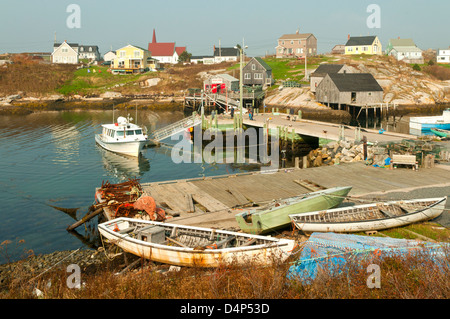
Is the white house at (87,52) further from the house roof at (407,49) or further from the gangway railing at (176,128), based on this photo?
the gangway railing at (176,128)

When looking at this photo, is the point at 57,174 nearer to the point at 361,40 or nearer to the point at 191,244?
the point at 191,244

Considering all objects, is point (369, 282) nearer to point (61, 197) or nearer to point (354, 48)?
point (61, 197)

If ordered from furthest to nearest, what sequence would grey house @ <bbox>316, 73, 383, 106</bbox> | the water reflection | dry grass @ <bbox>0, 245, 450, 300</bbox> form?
grey house @ <bbox>316, 73, 383, 106</bbox>, the water reflection, dry grass @ <bbox>0, 245, 450, 300</bbox>

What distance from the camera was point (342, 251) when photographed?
13.0 metres

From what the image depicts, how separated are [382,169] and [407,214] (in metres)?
10.0

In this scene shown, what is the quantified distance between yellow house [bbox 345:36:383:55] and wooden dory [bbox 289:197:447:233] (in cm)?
11361

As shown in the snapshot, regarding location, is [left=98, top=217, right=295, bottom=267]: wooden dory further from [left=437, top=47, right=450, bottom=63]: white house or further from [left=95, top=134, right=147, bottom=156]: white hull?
[left=437, top=47, right=450, bottom=63]: white house

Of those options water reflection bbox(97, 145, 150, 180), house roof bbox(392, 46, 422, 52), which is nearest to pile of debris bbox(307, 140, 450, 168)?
water reflection bbox(97, 145, 150, 180)

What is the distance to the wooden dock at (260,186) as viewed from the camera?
19984 mm

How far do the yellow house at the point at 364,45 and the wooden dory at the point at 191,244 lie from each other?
118610 mm

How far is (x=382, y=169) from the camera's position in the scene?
2700 centimetres

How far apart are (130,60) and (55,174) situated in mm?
89383

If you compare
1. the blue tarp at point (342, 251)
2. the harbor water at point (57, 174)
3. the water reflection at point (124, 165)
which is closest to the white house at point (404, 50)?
the harbor water at point (57, 174)

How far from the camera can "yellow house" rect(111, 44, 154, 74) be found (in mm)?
117281
